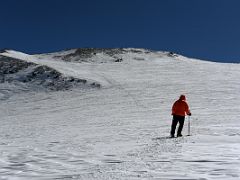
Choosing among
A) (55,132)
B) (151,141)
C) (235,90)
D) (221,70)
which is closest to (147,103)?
(235,90)

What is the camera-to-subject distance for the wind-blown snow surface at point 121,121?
1031 cm

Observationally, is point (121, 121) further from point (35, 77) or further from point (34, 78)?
point (35, 77)

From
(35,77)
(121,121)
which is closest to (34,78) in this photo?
(35,77)

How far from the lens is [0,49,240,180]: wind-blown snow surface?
10.3 m

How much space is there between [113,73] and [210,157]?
37.0 meters

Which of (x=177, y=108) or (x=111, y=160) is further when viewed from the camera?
(x=177, y=108)

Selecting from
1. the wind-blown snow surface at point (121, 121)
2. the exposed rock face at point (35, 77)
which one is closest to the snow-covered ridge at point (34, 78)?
the exposed rock face at point (35, 77)

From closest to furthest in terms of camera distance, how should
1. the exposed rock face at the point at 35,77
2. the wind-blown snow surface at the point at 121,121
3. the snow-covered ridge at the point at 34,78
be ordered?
the wind-blown snow surface at the point at 121,121 < the snow-covered ridge at the point at 34,78 < the exposed rock face at the point at 35,77

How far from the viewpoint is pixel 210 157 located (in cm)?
1100

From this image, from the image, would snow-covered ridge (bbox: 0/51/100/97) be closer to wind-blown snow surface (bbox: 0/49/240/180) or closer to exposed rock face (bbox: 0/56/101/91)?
exposed rock face (bbox: 0/56/101/91)

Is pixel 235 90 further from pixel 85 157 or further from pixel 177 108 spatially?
pixel 85 157

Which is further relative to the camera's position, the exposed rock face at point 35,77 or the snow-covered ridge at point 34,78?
the exposed rock face at point 35,77

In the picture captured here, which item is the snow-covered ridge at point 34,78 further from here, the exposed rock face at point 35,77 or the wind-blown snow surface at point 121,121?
the wind-blown snow surface at point 121,121

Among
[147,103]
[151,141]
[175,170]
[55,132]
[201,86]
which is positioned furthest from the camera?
[201,86]
